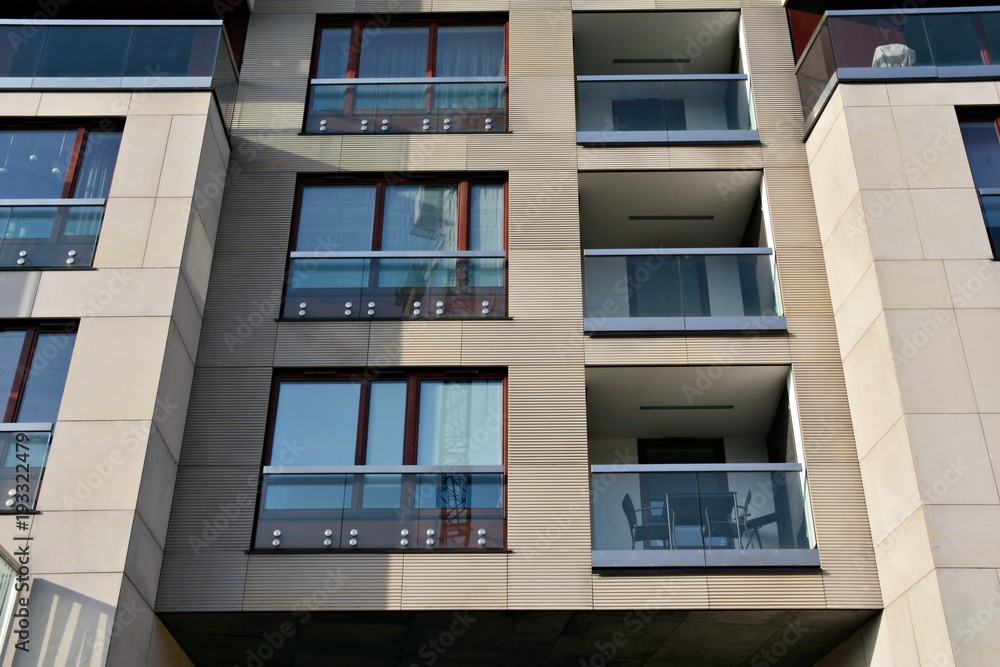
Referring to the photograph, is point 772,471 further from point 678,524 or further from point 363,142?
point 363,142

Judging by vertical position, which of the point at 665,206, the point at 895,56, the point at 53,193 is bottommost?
the point at 53,193

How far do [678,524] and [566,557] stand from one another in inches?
54.6

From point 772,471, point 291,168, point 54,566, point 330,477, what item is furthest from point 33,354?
point 772,471

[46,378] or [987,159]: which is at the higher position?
[987,159]

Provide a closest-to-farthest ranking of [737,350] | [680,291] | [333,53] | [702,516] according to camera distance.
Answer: [702,516]
[737,350]
[680,291]
[333,53]

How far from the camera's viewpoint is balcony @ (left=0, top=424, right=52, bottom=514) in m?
12.0

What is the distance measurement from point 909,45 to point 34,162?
40.3ft

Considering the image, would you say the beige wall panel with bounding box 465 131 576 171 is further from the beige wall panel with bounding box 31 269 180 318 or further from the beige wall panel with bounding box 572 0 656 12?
the beige wall panel with bounding box 31 269 180 318

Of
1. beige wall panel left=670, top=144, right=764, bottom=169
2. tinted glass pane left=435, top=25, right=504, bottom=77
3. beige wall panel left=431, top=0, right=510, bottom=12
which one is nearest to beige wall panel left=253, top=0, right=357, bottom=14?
beige wall panel left=431, top=0, right=510, bottom=12

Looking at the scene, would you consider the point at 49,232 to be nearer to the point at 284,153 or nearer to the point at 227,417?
the point at 227,417

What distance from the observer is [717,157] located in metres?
16.4

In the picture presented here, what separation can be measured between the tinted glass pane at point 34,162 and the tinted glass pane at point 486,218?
5647mm

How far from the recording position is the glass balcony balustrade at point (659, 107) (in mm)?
16688

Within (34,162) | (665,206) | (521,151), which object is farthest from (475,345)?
(34,162)
